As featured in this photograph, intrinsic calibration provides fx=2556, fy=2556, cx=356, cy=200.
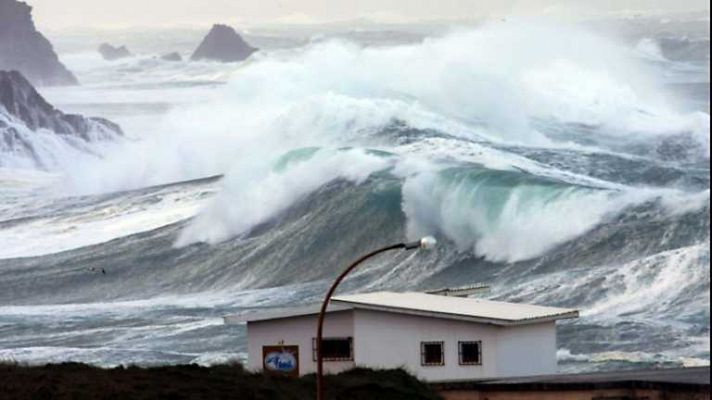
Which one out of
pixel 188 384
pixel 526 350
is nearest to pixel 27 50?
pixel 526 350

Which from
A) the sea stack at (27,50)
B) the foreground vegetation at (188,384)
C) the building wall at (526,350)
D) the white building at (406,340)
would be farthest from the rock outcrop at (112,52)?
the foreground vegetation at (188,384)

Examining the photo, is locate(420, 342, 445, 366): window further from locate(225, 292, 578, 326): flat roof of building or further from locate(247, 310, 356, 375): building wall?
locate(247, 310, 356, 375): building wall

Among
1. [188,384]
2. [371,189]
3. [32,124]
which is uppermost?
[188,384]

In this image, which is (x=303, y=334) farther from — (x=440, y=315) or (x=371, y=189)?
(x=371, y=189)

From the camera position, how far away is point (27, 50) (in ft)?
233

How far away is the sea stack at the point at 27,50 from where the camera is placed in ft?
230

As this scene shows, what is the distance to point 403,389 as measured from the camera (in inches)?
925

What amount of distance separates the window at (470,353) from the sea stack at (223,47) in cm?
4474

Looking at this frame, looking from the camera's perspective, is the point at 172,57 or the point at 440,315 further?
the point at 172,57

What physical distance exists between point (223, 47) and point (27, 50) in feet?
18.6

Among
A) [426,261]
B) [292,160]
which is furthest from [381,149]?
[426,261]

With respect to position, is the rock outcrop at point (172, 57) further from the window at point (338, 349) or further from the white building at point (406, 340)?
the window at point (338, 349)

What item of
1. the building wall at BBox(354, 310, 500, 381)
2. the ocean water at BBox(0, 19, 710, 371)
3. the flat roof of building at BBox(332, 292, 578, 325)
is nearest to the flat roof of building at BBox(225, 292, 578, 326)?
the flat roof of building at BBox(332, 292, 578, 325)

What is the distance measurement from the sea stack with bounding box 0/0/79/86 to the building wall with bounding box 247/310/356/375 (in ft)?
138
